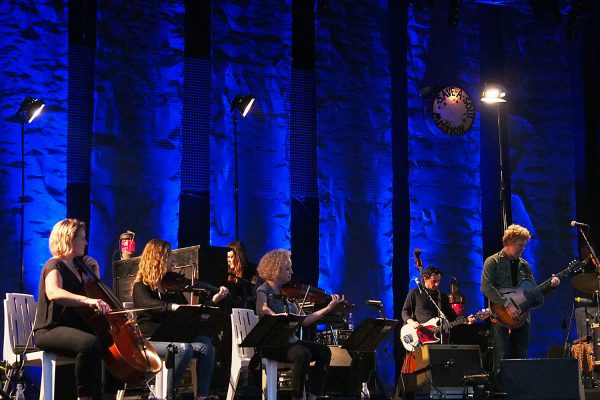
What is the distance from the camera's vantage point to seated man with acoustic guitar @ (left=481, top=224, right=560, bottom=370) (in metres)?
8.69

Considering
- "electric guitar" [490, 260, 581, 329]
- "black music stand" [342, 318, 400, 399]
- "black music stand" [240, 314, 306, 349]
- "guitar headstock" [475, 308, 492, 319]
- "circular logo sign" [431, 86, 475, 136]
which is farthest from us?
"circular logo sign" [431, 86, 475, 136]

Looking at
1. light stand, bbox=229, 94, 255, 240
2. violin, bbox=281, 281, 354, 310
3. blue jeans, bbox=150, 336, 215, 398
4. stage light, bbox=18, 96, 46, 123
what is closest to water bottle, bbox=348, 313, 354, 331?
light stand, bbox=229, 94, 255, 240

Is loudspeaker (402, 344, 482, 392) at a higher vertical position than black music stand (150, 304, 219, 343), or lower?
lower

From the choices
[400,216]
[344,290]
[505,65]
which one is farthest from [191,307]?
[505,65]

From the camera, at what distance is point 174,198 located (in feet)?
33.5

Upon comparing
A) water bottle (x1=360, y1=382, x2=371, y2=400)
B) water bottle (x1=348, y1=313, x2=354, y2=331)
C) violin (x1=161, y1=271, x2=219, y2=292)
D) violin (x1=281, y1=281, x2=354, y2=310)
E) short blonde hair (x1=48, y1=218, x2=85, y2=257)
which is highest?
short blonde hair (x1=48, y1=218, x2=85, y2=257)

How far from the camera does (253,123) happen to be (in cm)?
1084

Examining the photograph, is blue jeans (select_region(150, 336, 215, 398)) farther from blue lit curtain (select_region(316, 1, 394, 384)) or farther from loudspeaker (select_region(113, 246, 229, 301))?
blue lit curtain (select_region(316, 1, 394, 384))

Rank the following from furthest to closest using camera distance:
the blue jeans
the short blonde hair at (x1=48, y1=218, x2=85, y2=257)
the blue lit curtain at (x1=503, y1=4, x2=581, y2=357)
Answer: the blue lit curtain at (x1=503, y1=4, x2=581, y2=357) → the blue jeans → the short blonde hair at (x1=48, y1=218, x2=85, y2=257)

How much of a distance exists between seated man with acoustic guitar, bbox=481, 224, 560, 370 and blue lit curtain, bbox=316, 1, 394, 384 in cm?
243

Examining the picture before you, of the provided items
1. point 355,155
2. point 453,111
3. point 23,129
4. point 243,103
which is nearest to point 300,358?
point 243,103

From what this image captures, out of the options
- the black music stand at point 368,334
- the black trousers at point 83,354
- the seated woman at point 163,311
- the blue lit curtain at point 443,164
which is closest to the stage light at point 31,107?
the seated woman at point 163,311

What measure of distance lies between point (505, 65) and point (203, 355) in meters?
6.85

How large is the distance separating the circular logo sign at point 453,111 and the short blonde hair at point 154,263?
5.52 meters
